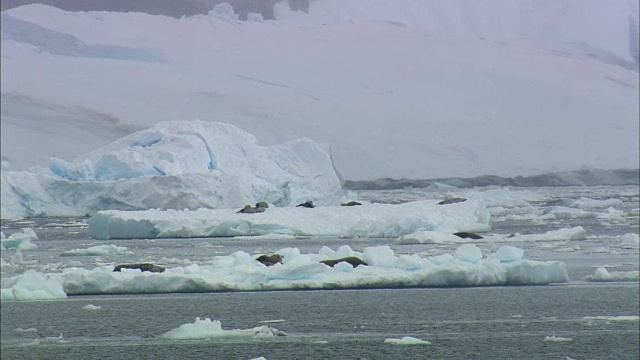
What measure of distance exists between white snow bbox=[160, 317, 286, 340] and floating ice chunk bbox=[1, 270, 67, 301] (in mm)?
1445

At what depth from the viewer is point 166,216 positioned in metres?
13.7

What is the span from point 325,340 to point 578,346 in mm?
1080

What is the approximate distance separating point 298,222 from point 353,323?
28.6 feet

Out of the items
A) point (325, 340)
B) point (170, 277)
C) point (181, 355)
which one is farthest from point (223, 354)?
point (170, 277)

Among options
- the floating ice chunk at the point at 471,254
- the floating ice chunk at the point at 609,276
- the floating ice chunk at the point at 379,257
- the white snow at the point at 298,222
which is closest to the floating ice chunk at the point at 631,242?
the white snow at the point at 298,222

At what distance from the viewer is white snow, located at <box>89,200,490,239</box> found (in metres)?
12.6

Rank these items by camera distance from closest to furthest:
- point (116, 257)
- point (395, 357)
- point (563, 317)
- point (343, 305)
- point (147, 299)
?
point (395, 357) → point (563, 317) → point (343, 305) → point (147, 299) → point (116, 257)

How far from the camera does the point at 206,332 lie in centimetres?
445

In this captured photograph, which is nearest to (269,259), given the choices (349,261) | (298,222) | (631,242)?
(349,261)

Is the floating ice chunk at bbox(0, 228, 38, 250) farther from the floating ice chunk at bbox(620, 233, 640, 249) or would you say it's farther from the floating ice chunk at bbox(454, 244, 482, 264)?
the floating ice chunk at bbox(620, 233, 640, 249)

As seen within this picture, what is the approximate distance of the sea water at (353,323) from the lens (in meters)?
3.96

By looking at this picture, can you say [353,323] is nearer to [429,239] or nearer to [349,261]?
[349,261]

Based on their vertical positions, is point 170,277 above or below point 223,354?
above

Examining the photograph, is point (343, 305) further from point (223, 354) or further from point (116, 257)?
point (116, 257)
